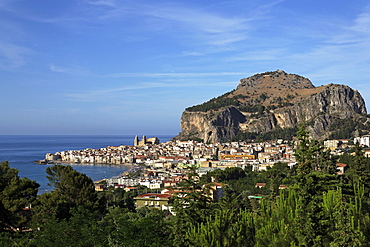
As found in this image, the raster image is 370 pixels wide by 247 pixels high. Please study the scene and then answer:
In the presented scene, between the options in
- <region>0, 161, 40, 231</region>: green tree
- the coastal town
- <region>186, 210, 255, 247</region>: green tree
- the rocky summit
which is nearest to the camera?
<region>186, 210, 255, 247</region>: green tree

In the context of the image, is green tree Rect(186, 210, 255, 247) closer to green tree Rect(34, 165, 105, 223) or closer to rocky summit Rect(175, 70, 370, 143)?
green tree Rect(34, 165, 105, 223)

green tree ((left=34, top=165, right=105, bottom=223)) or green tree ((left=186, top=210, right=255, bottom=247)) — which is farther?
green tree ((left=34, top=165, right=105, bottom=223))

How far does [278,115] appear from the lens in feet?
373

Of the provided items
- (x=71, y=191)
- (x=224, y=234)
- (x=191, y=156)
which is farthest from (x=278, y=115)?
(x=224, y=234)

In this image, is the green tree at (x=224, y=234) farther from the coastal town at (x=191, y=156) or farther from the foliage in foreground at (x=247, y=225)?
the coastal town at (x=191, y=156)

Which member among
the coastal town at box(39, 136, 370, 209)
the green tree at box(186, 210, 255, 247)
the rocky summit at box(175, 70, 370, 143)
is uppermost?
the rocky summit at box(175, 70, 370, 143)

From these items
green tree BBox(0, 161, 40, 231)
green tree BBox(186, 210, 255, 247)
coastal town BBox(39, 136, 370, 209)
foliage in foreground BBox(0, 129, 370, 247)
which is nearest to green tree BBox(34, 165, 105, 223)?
green tree BBox(0, 161, 40, 231)

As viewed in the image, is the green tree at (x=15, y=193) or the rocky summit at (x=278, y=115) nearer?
the green tree at (x=15, y=193)

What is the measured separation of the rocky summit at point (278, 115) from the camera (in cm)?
9719

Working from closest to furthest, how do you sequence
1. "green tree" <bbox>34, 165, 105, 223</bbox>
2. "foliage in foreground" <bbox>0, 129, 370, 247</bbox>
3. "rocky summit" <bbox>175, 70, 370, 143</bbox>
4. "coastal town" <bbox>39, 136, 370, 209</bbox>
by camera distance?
"foliage in foreground" <bbox>0, 129, 370, 247</bbox>, "green tree" <bbox>34, 165, 105, 223</bbox>, "coastal town" <bbox>39, 136, 370, 209</bbox>, "rocky summit" <bbox>175, 70, 370, 143</bbox>

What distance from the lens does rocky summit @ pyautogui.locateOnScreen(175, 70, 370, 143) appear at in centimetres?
9719

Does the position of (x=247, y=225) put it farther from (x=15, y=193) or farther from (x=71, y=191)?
(x=71, y=191)

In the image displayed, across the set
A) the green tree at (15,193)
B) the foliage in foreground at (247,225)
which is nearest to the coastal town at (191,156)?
the green tree at (15,193)

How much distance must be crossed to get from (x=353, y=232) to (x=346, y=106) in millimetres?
105688
